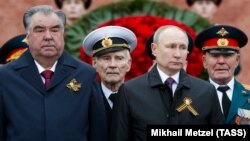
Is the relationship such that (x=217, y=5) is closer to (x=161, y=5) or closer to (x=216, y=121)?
(x=161, y=5)

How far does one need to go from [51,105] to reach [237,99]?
5.95 ft

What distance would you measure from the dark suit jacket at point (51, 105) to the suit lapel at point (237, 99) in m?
1.25

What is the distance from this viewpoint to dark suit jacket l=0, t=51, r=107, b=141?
8.47 meters

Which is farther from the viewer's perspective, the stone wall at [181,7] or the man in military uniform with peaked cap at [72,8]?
the stone wall at [181,7]

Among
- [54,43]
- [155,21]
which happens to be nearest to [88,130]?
[54,43]

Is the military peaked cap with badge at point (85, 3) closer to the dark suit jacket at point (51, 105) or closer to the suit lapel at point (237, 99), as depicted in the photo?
the suit lapel at point (237, 99)

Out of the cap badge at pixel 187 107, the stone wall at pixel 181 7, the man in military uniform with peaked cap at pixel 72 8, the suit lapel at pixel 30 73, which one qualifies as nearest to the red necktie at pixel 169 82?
the cap badge at pixel 187 107

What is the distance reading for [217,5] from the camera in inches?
537

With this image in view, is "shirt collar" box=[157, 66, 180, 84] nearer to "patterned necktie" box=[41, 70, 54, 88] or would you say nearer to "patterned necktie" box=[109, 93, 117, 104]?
"patterned necktie" box=[109, 93, 117, 104]

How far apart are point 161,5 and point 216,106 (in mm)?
2410

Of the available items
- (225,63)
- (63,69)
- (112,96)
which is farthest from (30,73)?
(225,63)

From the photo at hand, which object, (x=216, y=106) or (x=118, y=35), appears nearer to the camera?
(x=216, y=106)

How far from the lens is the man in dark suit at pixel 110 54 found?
930cm

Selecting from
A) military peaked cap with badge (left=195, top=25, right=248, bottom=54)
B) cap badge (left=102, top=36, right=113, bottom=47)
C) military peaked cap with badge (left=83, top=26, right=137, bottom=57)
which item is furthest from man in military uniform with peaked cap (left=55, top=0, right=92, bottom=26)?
cap badge (left=102, top=36, right=113, bottom=47)
